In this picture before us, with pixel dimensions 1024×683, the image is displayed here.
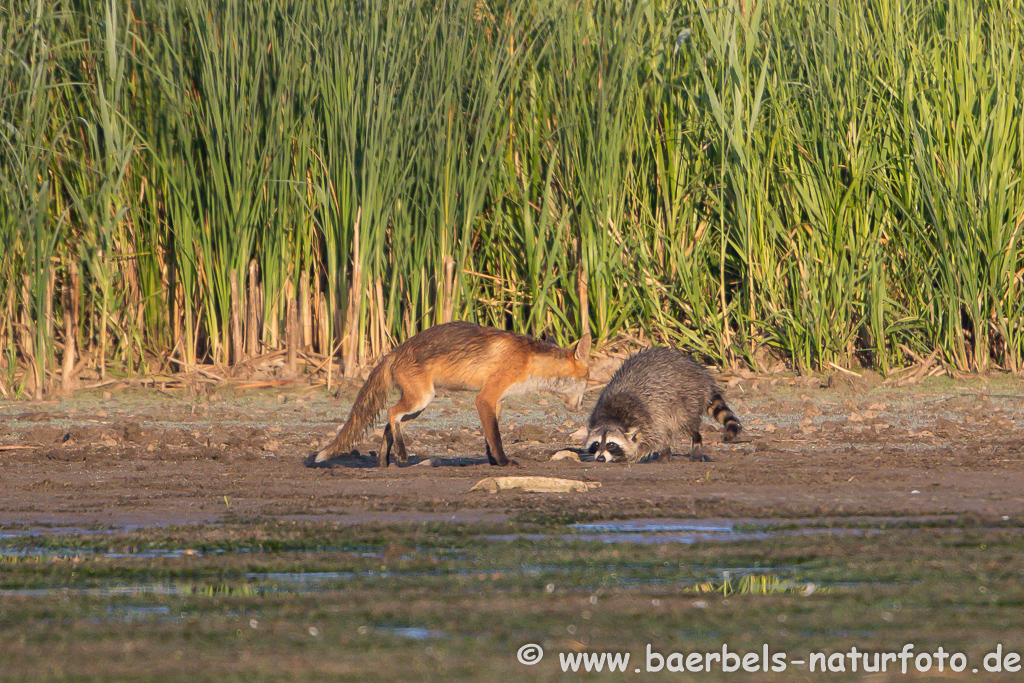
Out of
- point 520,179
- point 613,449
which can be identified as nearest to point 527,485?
point 613,449

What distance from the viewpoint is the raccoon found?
6.90 meters

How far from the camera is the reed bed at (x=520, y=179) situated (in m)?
9.02

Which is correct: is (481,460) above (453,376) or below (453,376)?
below

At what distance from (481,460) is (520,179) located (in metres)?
3.59

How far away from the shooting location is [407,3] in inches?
364

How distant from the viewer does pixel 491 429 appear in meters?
6.50

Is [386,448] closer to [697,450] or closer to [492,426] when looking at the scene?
[492,426]

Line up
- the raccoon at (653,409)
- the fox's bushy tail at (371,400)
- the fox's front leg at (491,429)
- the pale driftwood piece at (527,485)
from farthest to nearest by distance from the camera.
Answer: the raccoon at (653,409) → the fox's bushy tail at (371,400) → the fox's front leg at (491,429) → the pale driftwood piece at (527,485)

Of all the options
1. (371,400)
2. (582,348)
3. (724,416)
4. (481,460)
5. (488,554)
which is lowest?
(481,460)

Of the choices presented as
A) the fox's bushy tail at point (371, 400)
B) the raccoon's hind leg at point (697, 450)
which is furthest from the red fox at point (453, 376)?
the raccoon's hind leg at point (697, 450)

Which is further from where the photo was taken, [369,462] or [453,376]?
[369,462]

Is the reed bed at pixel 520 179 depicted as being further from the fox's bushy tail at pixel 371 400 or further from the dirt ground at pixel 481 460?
the fox's bushy tail at pixel 371 400

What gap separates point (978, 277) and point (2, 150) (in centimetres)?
677

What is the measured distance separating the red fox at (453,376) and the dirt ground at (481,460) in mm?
220
